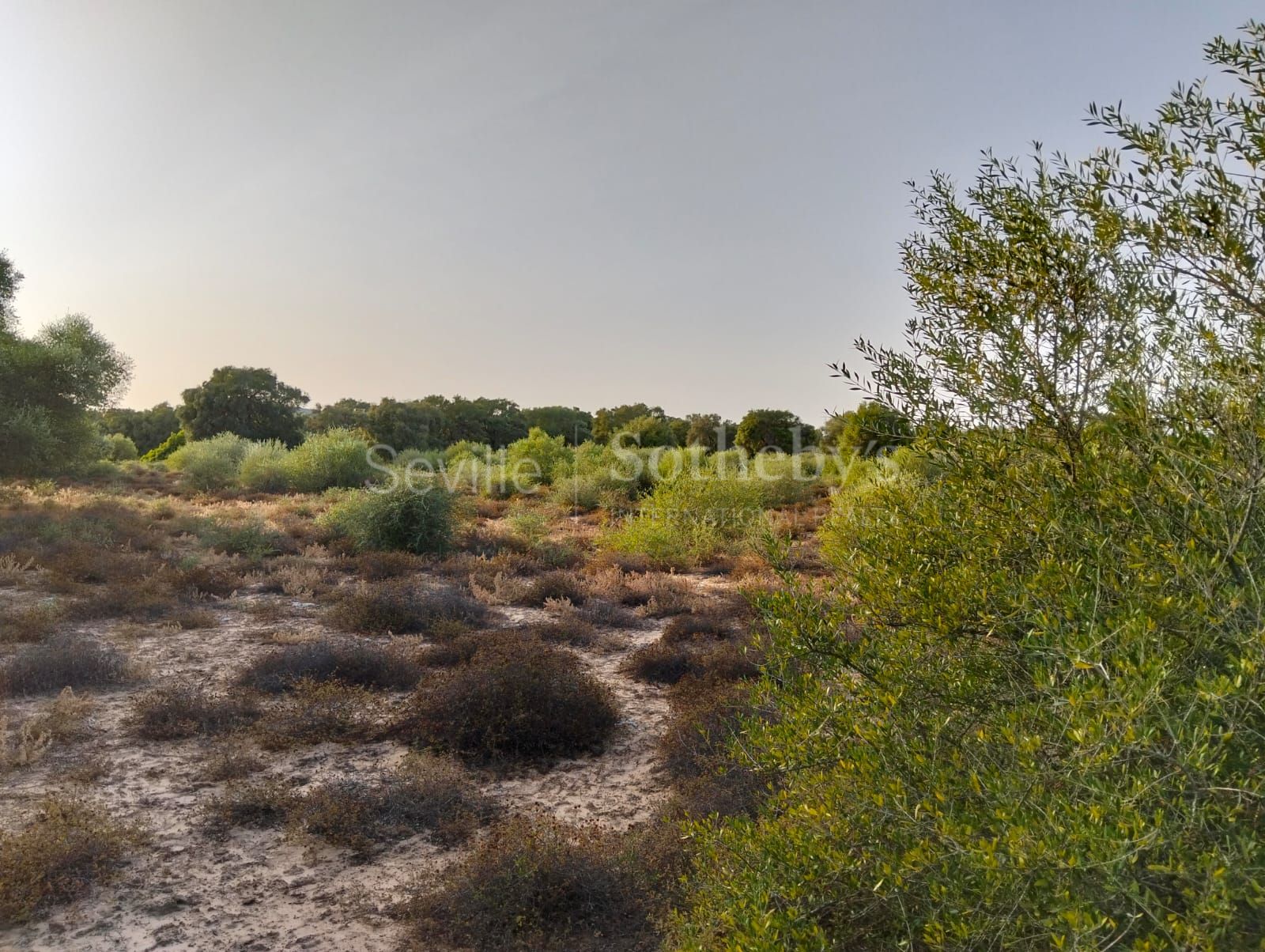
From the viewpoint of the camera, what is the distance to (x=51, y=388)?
18500 mm

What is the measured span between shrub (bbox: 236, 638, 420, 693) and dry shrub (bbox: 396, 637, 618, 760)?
33.6 inches

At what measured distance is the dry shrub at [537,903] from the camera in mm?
3670

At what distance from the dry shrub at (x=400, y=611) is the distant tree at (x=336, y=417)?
37.0 metres

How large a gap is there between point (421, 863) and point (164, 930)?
1282 millimetres

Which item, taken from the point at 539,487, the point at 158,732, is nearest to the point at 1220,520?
the point at 158,732

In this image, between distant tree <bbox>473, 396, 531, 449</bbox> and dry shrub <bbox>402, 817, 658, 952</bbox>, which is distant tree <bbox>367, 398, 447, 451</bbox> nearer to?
distant tree <bbox>473, 396, 531, 449</bbox>

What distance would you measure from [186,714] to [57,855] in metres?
2.47

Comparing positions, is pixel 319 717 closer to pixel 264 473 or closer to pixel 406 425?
pixel 264 473

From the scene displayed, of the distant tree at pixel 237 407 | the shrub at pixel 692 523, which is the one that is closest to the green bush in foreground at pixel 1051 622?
the shrub at pixel 692 523

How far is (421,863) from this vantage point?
4.46 m

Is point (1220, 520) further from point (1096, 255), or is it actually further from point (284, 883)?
point (284, 883)

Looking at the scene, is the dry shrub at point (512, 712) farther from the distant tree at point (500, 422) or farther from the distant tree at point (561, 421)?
the distant tree at point (561, 421)

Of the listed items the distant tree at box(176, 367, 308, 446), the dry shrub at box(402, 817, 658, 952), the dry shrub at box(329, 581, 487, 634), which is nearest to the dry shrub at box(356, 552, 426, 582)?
the dry shrub at box(329, 581, 487, 634)

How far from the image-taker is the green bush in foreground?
1.77m
